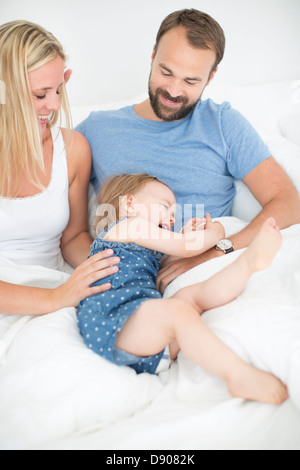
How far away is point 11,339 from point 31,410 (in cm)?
25

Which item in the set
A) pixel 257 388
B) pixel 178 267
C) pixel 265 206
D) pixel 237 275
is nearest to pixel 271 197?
pixel 265 206

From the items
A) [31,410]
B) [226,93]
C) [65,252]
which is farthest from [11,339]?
[226,93]

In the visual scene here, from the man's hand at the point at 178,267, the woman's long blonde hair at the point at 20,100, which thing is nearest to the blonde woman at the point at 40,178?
the woman's long blonde hair at the point at 20,100

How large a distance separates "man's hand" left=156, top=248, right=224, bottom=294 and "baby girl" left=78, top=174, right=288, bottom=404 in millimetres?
39

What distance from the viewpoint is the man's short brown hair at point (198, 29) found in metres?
1.46

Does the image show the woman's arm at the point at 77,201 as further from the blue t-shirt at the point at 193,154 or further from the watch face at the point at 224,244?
the watch face at the point at 224,244

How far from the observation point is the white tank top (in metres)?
1.32

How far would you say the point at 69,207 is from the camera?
1.53 meters

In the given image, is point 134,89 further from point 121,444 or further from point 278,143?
point 121,444

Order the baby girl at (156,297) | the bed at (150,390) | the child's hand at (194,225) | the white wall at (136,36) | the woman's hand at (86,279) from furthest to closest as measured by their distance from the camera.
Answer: the white wall at (136,36) < the child's hand at (194,225) < the woman's hand at (86,279) < the baby girl at (156,297) < the bed at (150,390)

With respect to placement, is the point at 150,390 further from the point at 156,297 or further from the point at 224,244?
the point at 224,244

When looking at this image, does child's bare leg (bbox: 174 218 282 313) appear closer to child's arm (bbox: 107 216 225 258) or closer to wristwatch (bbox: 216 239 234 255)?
child's arm (bbox: 107 216 225 258)

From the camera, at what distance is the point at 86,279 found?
3.71 feet

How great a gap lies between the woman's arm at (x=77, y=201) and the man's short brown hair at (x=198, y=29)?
56 cm
